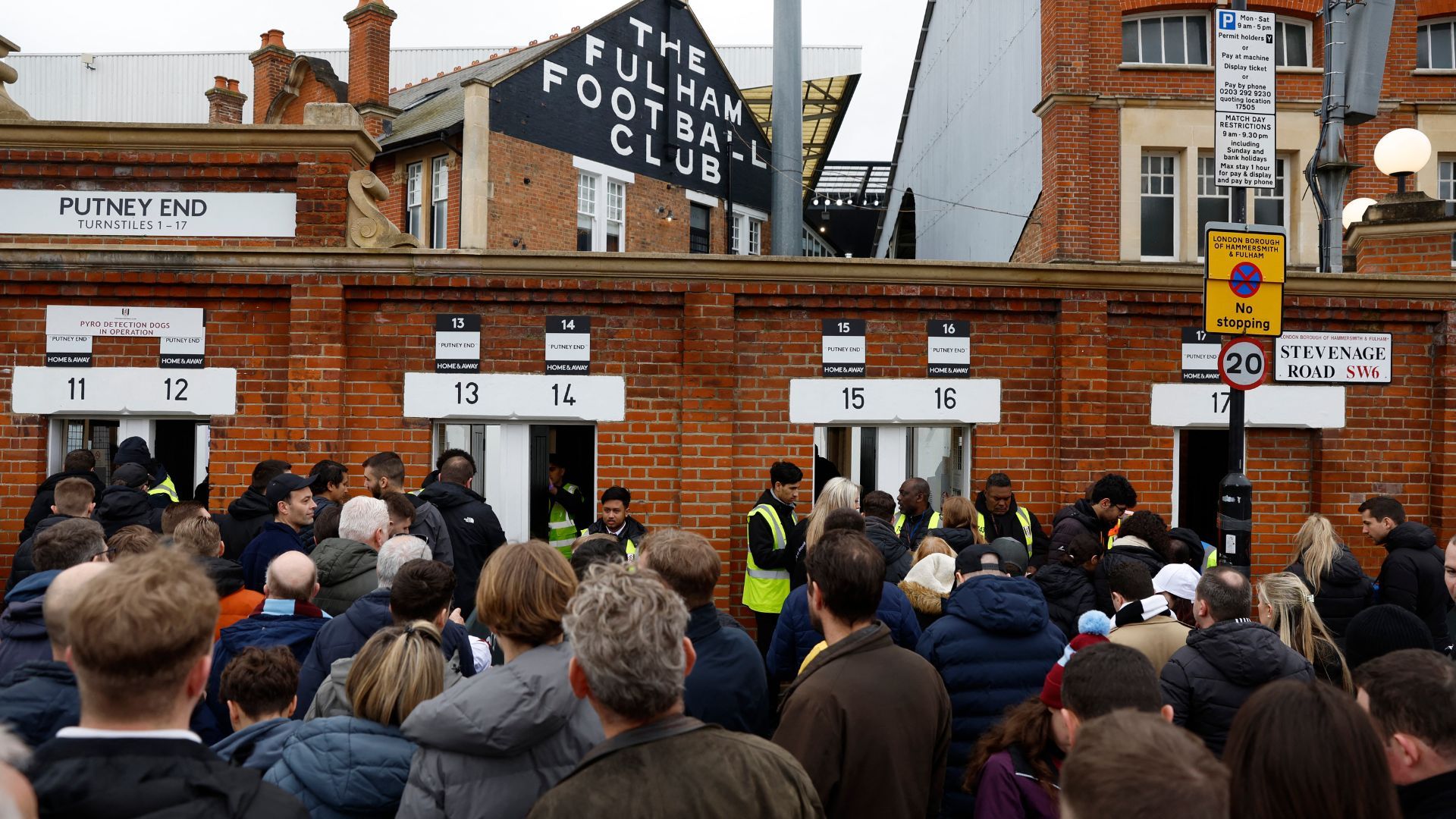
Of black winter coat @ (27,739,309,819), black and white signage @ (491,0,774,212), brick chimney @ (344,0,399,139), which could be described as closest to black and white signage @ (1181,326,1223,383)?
black winter coat @ (27,739,309,819)

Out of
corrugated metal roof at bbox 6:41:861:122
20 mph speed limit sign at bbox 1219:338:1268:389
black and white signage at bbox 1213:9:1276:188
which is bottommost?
20 mph speed limit sign at bbox 1219:338:1268:389

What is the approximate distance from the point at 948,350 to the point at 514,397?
3950 millimetres

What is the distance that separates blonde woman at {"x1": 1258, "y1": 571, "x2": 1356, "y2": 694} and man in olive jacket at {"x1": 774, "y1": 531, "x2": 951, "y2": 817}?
2016mm

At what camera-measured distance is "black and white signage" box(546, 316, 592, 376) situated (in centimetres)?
914

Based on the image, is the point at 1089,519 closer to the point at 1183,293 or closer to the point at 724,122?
the point at 1183,293

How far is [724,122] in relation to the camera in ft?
96.2

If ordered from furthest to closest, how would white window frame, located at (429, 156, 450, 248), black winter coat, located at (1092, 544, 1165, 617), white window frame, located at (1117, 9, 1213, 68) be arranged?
1. white window frame, located at (429, 156, 450, 248)
2. white window frame, located at (1117, 9, 1213, 68)
3. black winter coat, located at (1092, 544, 1165, 617)

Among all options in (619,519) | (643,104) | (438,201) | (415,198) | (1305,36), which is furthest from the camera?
(643,104)

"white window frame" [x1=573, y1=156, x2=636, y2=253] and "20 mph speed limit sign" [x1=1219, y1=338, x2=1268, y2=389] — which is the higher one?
"white window frame" [x1=573, y1=156, x2=636, y2=253]

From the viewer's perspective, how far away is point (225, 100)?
35.9 metres

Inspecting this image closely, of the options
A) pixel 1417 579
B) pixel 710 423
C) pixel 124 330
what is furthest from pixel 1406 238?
pixel 124 330

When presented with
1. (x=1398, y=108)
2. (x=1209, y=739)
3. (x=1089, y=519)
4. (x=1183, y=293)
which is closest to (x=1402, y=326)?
(x=1183, y=293)

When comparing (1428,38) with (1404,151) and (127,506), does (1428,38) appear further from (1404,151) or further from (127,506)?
(127,506)

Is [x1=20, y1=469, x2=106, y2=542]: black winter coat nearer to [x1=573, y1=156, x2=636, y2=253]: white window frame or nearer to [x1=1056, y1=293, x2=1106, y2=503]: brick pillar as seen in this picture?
[x1=1056, y1=293, x2=1106, y2=503]: brick pillar
